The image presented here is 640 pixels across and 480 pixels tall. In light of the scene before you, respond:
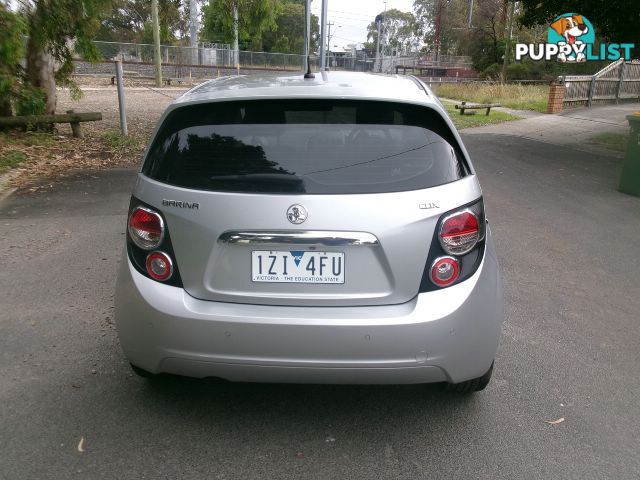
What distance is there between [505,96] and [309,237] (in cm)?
2709

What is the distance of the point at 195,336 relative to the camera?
259 cm

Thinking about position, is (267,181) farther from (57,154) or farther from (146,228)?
(57,154)

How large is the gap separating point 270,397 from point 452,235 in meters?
1.39

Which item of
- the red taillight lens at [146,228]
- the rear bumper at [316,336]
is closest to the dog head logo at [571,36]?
the rear bumper at [316,336]

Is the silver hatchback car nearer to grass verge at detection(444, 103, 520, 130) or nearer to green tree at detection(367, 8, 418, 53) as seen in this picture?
grass verge at detection(444, 103, 520, 130)

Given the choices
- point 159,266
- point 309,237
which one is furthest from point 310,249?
point 159,266

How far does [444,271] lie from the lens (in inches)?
103

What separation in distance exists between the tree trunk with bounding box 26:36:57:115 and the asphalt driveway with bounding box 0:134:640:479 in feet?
26.6

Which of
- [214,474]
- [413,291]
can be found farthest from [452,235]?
[214,474]

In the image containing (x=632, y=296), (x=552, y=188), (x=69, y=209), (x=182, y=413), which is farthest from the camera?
(x=552, y=188)

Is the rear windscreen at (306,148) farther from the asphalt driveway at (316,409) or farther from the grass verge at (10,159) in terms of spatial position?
the grass verge at (10,159)

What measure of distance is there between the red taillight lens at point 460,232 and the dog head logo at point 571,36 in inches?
736

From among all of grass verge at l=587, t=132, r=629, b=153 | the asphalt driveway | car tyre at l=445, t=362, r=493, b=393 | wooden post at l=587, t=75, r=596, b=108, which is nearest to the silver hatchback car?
car tyre at l=445, t=362, r=493, b=393

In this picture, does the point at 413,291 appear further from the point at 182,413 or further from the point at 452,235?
the point at 182,413
